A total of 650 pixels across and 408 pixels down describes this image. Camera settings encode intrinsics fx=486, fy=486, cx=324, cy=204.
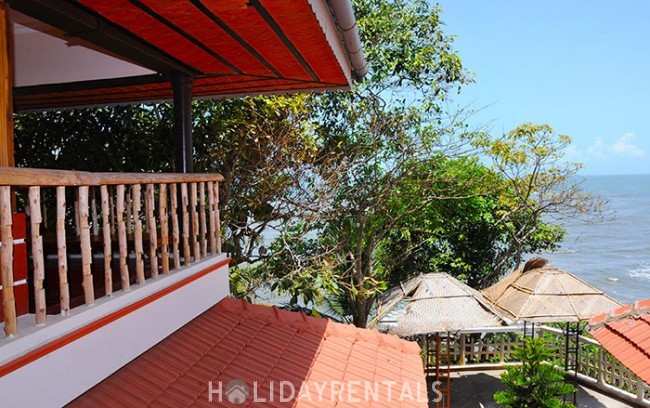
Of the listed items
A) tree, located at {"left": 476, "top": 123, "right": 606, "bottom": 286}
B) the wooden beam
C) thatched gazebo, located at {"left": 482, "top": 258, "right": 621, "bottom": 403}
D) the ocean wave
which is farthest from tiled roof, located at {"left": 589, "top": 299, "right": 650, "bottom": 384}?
the ocean wave

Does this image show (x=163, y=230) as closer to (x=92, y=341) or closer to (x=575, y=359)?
(x=92, y=341)

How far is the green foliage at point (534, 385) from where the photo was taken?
7.50 m

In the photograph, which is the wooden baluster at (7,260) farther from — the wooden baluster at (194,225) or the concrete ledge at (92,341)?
the wooden baluster at (194,225)

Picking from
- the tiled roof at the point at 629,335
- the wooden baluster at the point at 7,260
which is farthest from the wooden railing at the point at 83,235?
the tiled roof at the point at 629,335

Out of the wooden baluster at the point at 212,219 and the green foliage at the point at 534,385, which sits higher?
the wooden baluster at the point at 212,219

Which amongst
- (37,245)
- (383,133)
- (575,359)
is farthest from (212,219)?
(575,359)

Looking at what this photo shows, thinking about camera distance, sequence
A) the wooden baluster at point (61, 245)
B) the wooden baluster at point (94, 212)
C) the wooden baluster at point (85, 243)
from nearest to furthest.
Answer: the wooden baluster at point (61, 245) < the wooden baluster at point (85, 243) < the wooden baluster at point (94, 212)

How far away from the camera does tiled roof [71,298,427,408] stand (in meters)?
3.01

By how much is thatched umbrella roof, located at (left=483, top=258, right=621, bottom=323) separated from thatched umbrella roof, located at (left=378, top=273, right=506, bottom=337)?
0.58 meters

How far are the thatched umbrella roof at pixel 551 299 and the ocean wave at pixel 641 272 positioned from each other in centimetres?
3417

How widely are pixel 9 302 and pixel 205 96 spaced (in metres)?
4.83

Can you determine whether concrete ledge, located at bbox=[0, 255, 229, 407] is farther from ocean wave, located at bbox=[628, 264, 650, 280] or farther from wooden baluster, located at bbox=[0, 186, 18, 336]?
ocean wave, located at bbox=[628, 264, 650, 280]

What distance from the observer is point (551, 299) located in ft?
29.3

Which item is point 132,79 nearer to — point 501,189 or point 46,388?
point 46,388
